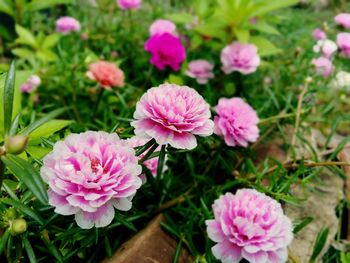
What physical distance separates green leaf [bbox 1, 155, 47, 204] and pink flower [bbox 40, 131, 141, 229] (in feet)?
0.05

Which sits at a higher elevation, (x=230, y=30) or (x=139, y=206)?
(x=230, y=30)

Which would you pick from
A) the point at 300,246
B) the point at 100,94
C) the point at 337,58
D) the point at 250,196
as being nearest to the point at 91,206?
the point at 250,196

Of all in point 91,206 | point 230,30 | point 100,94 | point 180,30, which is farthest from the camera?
point 180,30

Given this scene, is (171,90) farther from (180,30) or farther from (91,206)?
(180,30)

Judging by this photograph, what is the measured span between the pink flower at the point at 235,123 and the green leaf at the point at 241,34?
1.72 feet

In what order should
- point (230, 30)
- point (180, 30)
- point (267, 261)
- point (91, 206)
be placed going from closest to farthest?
point (91, 206), point (267, 261), point (230, 30), point (180, 30)

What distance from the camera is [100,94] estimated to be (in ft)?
4.90

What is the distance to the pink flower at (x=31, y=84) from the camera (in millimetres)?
1538

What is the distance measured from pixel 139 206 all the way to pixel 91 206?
1.60 ft

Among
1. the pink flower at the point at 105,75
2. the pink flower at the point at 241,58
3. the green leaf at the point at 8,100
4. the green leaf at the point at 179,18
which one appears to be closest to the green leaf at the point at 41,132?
the green leaf at the point at 8,100

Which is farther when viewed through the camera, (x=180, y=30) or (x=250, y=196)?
(x=180, y=30)

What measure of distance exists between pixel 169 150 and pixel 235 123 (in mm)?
266

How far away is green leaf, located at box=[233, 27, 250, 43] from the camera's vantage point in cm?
159

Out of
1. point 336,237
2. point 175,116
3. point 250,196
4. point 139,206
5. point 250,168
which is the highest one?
point 175,116
